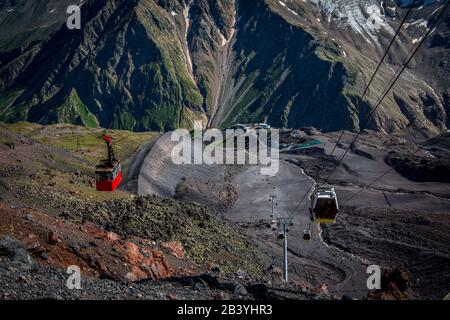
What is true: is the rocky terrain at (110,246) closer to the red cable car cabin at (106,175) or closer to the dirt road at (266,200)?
the red cable car cabin at (106,175)

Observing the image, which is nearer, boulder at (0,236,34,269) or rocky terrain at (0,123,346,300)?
rocky terrain at (0,123,346,300)

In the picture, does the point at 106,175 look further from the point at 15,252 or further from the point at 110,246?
the point at 15,252

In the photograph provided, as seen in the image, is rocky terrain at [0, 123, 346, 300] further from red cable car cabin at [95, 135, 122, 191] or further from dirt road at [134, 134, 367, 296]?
dirt road at [134, 134, 367, 296]

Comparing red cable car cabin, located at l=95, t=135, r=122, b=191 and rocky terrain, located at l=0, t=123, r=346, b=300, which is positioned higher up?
red cable car cabin, located at l=95, t=135, r=122, b=191

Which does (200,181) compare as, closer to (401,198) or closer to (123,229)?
(401,198)

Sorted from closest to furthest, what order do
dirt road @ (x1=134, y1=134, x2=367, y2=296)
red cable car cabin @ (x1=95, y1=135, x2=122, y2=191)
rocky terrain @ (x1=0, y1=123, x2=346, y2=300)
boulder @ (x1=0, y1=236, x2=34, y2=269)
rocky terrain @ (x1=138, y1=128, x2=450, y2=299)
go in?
rocky terrain @ (x1=0, y1=123, x2=346, y2=300) → boulder @ (x1=0, y1=236, x2=34, y2=269) → red cable car cabin @ (x1=95, y1=135, x2=122, y2=191) → rocky terrain @ (x1=138, y1=128, x2=450, y2=299) → dirt road @ (x1=134, y1=134, x2=367, y2=296)

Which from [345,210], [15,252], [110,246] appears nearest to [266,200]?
[345,210]

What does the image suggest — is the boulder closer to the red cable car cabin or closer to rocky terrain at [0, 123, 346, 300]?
rocky terrain at [0, 123, 346, 300]

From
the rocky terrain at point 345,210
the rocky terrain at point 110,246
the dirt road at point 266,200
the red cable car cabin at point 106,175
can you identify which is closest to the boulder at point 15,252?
the rocky terrain at point 110,246

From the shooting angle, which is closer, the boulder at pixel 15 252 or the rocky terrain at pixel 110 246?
the rocky terrain at pixel 110 246

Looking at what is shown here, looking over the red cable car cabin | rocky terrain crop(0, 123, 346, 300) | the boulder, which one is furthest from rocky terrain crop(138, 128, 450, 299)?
the red cable car cabin

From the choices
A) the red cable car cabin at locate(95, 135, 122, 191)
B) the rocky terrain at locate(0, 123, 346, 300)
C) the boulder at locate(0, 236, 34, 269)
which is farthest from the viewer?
the red cable car cabin at locate(95, 135, 122, 191)
